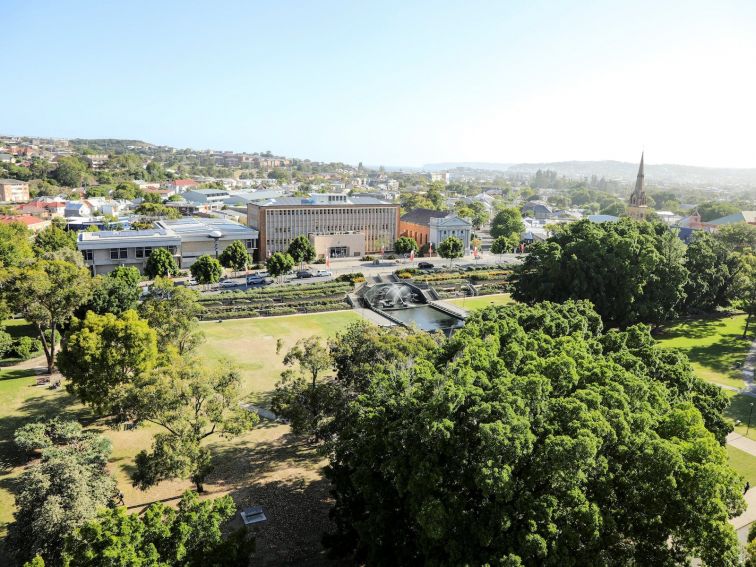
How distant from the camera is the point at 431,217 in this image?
88.7m

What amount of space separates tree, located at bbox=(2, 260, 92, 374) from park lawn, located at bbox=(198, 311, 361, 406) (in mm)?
8749

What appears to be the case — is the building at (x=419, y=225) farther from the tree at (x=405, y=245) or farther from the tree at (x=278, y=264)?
the tree at (x=278, y=264)

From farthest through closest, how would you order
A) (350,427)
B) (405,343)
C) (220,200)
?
(220,200) < (405,343) < (350,427)

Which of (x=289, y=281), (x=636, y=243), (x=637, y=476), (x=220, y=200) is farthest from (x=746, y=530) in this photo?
(x=220, y=200)

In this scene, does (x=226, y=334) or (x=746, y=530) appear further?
(x=226, y=334)

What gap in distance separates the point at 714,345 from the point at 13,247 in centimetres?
6693

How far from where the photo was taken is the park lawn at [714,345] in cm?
3858

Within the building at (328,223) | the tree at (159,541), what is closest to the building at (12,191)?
the building at (328,223)

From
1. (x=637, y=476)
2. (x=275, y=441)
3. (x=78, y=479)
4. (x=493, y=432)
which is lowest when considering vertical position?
(x=275, y=441)

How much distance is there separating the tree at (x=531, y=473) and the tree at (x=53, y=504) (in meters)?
8.23

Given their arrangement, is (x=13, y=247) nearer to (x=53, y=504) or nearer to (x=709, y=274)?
(x=53, y=504)

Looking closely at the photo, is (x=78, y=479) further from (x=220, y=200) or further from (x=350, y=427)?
(x=220, y=200)

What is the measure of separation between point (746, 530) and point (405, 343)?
52.6 ft

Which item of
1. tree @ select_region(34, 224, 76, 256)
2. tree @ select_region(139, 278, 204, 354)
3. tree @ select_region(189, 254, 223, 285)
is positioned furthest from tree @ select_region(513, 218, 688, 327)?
tree @ select_region(34, 224, 76, 256)
